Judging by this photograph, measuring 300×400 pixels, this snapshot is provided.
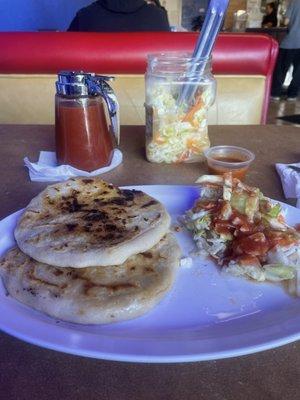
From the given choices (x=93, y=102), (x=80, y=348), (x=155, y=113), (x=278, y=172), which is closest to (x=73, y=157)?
(x=93, y=102)

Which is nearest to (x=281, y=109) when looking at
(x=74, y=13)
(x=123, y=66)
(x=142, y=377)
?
(x=74, y=13)

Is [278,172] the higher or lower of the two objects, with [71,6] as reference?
lower

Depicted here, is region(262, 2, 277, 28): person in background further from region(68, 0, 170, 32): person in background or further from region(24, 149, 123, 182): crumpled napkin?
region(24, 149, 123, 182): crumpled napkin

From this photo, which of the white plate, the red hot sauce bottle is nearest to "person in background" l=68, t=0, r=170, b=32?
the red hot sauce bottle

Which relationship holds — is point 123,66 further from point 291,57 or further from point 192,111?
point 291,57

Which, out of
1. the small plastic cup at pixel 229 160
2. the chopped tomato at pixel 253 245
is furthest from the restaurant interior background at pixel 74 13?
the chopped tomato at pixel 253 245

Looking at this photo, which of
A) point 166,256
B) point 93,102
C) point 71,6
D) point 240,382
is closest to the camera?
point 240,382

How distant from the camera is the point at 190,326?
0.65m

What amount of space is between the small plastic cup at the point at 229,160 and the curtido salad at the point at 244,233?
17cm

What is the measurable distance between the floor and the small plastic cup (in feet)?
14.1

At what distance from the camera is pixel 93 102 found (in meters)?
1.14

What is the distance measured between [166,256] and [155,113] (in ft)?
2.01

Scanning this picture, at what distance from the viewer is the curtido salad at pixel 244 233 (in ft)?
2.48

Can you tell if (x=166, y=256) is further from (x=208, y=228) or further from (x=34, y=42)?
(x=34, y=42)
